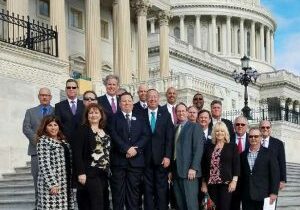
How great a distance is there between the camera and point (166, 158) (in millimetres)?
11109

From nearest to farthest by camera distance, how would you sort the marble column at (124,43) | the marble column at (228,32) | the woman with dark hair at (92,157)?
the woman with dark hair at (92,157), the marble column at (124,43), the marble column at (228,32)

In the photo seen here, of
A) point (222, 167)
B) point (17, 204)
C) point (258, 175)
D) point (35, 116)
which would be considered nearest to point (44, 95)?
point (35, 116)

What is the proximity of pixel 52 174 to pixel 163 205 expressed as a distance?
2436 millimetres

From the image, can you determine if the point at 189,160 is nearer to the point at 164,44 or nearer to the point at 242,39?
the point at 164,44

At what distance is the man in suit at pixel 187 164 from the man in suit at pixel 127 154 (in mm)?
603

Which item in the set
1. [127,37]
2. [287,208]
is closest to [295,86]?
[127,37]

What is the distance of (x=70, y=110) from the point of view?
466 inches

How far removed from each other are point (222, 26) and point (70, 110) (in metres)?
89.7

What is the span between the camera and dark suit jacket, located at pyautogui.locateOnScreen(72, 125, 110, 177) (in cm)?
1002

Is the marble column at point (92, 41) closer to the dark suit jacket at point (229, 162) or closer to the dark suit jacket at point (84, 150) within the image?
the dark suit jacket at point (229, 162)

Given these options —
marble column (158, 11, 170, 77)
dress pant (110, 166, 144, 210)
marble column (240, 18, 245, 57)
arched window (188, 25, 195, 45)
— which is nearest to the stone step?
dress pant (110, 166, 144, 210)

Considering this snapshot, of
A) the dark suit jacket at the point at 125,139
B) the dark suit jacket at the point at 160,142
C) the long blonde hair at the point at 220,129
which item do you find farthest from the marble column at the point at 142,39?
the long blonde hair at the point at 220,129

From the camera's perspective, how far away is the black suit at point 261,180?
1034cm

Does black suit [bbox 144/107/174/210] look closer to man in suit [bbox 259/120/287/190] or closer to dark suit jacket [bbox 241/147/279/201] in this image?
dark suit jacket [bbox 241/147/279/201]
